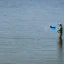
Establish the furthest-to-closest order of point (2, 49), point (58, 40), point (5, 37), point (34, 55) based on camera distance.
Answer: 1. point (5, 37)
2. point (58, 40)
3. point (2, 49)
4. point (34, 55)

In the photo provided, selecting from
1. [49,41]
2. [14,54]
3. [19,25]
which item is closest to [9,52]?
[14,54]

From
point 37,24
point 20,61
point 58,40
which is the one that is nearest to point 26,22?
point 37,24

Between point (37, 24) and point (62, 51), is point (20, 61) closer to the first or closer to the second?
point (62, 51)

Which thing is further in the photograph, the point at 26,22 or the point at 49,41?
the point at 26,22

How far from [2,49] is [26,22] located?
1746cm

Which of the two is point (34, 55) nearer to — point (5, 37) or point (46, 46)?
point (46, 46)

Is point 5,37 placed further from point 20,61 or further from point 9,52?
point 20,61

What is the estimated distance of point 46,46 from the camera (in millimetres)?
30078

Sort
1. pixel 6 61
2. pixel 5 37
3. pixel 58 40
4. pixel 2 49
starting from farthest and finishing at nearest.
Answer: pixel 5 37
pixel 58 40
pixel 2 49
pixel 6 61

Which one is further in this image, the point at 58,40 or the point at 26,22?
the point at 26,22

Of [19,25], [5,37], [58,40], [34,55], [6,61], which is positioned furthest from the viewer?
[19,25]

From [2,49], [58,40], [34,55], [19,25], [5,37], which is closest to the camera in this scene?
[34,55]

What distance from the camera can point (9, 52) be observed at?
27750 mm

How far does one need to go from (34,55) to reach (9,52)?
205 cm
